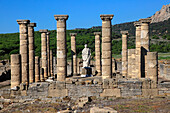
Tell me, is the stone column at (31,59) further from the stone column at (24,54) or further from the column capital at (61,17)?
the column capital at (61,17)

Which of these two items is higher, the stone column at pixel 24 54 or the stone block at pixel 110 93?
the stone column at pixel 24 54

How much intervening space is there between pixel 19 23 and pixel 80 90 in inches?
253

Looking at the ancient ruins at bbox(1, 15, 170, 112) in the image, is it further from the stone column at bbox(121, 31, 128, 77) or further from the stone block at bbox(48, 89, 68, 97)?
the stone column at bbox(121, 31, 128, 77)

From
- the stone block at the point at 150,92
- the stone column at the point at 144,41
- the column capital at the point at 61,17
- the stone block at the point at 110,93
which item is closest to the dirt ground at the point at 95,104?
the stone block at the point at 110,93

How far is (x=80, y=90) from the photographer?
599 inches

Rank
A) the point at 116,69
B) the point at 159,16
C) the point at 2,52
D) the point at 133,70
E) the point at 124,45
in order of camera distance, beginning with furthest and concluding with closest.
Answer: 1. the point at 159,16
2. the point at 2,52
3. the point at 116,69
4. the point at 124,45
5. the point at 133,70

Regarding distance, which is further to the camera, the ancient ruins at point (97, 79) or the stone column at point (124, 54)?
the stone column at point (124, 54)

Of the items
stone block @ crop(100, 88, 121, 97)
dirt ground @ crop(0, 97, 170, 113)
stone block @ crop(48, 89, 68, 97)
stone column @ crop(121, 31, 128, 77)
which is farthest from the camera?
stone column @ crop(121, 31, 128, 77)

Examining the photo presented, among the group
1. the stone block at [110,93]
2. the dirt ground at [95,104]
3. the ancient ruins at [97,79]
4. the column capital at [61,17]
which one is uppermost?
the column capital at [61,17]

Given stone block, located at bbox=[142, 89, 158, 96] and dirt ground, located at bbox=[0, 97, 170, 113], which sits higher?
stone block, located at bbox=[142, 89, 158, 96]

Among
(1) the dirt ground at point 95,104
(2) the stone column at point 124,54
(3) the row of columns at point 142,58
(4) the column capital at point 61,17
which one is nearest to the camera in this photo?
(1) the dirt ground at point 95,104

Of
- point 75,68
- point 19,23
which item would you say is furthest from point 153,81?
point 75,68

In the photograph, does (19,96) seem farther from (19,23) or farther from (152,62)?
(152,62)

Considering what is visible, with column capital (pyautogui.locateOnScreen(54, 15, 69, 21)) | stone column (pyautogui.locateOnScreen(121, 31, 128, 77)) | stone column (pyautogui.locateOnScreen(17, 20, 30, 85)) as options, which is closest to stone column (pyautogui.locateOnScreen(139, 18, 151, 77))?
stone column (pyautogui.locateOnScreen(121, 31, 128, 77))
